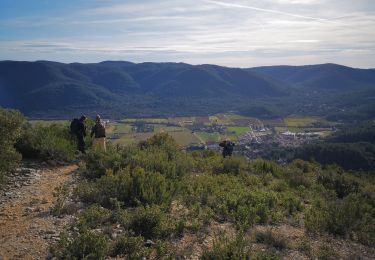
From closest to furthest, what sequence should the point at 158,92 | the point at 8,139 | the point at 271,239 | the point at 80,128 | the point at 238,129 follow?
1. the point at 271,239
2. the point at 8,139
3. the point at 80,128
4. the point at 238,129
5. the point at 158,92

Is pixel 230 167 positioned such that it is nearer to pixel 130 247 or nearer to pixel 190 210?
pixel 190 210

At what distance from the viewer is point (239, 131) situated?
77062 millimetres

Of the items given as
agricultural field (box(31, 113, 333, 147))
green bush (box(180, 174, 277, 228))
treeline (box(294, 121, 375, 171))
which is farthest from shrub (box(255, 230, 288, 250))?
agricultural field (box(31, 113, 333, 147))

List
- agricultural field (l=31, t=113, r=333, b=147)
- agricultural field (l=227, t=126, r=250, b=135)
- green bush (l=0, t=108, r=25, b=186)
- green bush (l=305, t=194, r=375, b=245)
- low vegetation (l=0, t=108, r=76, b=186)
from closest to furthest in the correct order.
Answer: green bush (l=305, t=194, r=375, b=245), green bush (l=0, t=108, r=25, b=186), low vegetation (l=0, t=108, r=76, b=186), agricultural field (l=31, t=113, r=333, b=147), agricultural field (l=227, t=126, r=250, b=135)

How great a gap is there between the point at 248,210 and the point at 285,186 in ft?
13.3

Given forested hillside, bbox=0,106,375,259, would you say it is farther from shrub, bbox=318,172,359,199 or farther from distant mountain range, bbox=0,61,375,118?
distant mountain range, bbox=0,61,375,118

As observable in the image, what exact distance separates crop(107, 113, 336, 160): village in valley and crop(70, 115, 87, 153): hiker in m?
37.6

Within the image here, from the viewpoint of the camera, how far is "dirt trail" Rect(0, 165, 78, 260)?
20.5 feet

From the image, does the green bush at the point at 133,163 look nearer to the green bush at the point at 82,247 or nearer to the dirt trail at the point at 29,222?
the dirt trail at the point at 29,222

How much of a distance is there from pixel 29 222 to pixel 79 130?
22.0 feet

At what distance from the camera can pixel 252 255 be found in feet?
21.9

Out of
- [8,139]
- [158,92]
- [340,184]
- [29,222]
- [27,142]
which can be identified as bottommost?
[340,184]

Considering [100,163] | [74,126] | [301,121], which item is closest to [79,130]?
[74,126]

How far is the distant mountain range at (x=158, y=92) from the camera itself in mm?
108562
